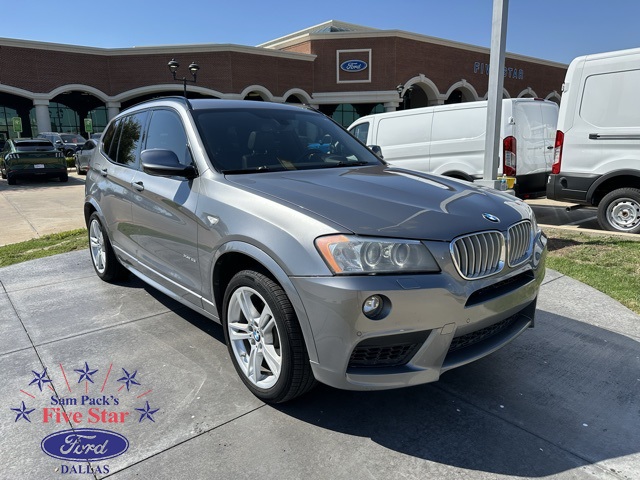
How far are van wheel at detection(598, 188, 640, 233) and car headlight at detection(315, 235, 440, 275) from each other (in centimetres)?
653

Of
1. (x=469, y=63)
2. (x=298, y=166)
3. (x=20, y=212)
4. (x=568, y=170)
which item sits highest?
(x=469, y=63)

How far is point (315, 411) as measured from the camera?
2801 mm

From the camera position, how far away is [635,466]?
2.34 metres

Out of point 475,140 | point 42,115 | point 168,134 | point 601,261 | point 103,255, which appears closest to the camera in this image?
point 168,134

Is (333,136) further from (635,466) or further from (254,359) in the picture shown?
(635,466)

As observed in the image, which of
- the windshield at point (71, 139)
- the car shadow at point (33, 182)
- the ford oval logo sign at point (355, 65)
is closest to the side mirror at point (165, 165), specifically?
the car shadow at point (33, 182)

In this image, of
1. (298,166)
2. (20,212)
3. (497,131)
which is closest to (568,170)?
(497,131)

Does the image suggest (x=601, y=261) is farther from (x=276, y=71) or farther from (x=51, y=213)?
(x=276, y=71)

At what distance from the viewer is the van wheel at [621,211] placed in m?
7.35

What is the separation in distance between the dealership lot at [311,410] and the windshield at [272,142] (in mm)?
1421

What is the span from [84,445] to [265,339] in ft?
3.52

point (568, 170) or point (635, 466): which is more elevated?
point (568, 170)

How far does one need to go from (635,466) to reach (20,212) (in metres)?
12.7

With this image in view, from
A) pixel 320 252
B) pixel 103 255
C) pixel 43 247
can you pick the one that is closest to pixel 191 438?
pixel 320 252
